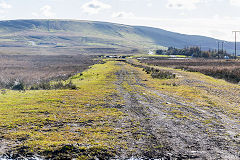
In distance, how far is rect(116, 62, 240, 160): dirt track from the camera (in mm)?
8625

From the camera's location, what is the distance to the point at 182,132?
A: 35.4ft

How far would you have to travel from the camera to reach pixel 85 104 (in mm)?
16391

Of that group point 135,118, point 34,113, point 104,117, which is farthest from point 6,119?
point 135,118

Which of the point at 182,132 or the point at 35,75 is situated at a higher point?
the point at 182,132

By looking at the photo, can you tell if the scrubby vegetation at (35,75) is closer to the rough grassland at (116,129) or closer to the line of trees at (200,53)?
the rough grassland at (116,129)

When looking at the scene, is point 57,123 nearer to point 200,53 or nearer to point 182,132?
point 182,132

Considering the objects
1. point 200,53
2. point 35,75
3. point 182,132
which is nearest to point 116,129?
point 182,132

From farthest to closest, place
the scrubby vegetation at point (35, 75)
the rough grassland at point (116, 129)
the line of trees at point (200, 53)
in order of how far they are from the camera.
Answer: the line of trees at point (200, 53), the scrubby vegetation at point (35, 75), the rough grassland at point (116, 129)

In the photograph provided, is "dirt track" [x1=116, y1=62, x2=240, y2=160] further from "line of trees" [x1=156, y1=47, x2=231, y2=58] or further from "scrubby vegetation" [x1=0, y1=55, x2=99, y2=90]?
"line of trees" [x1=156, y1=47, x2=231, y2=58]

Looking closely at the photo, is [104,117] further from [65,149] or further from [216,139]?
[216,139]

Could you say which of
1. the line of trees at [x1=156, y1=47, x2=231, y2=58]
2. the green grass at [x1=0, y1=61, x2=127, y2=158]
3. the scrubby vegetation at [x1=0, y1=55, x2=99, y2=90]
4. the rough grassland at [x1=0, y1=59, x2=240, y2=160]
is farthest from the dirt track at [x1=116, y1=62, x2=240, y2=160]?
the line of trees at [x1=156, y1=47, x2=231, y2=58]

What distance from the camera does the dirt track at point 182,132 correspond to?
862 centimetres

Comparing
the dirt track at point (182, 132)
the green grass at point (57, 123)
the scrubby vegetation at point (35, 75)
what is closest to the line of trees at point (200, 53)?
the scrubby vegetation at point (35, 75)

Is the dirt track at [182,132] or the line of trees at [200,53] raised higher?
the line of trees at [200,53]
